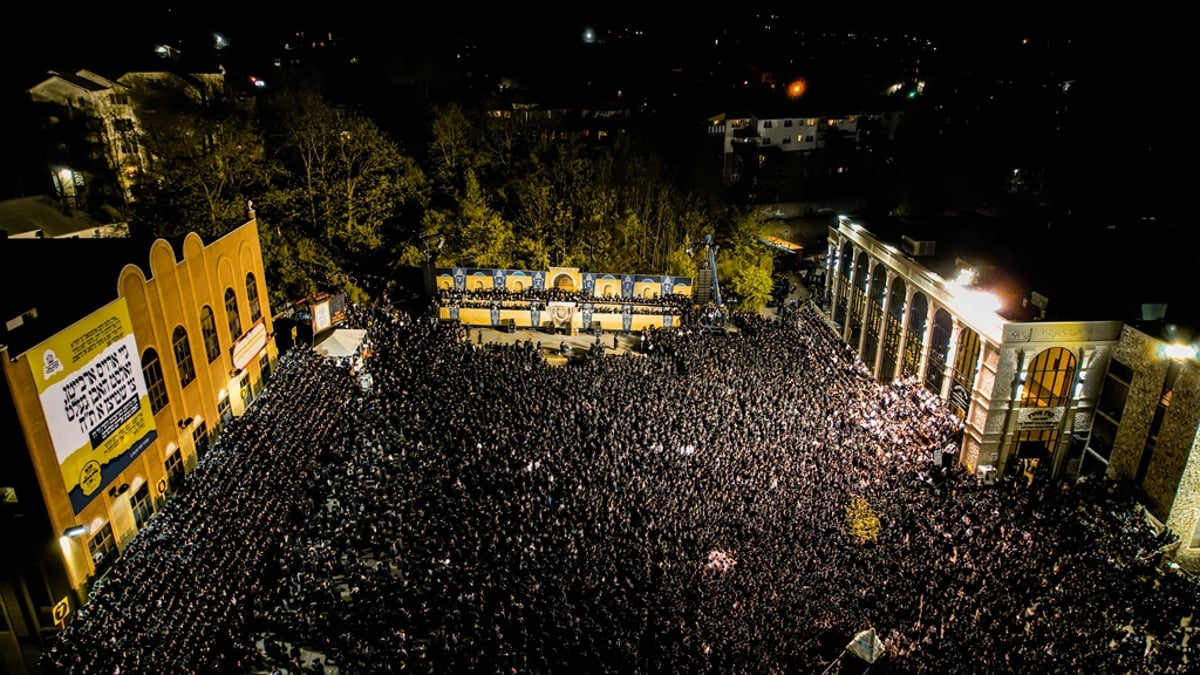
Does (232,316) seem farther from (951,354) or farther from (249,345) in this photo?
(951,354)

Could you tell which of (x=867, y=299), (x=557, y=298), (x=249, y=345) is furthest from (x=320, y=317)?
(x=867, y=299)

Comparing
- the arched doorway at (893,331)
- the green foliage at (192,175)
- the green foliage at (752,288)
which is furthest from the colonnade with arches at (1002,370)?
the green foliage at (192,175)

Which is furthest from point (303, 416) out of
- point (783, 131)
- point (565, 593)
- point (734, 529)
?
point (783, 131)

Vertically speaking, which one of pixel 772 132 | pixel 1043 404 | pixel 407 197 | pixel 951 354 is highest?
pixel 772 132

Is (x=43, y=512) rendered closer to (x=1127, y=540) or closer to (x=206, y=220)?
(x=206, y=220)

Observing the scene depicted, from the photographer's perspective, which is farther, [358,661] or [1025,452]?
[1025,452]

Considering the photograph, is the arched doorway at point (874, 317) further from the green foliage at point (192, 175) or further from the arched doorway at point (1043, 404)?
the green foliage at point (192, 175)
